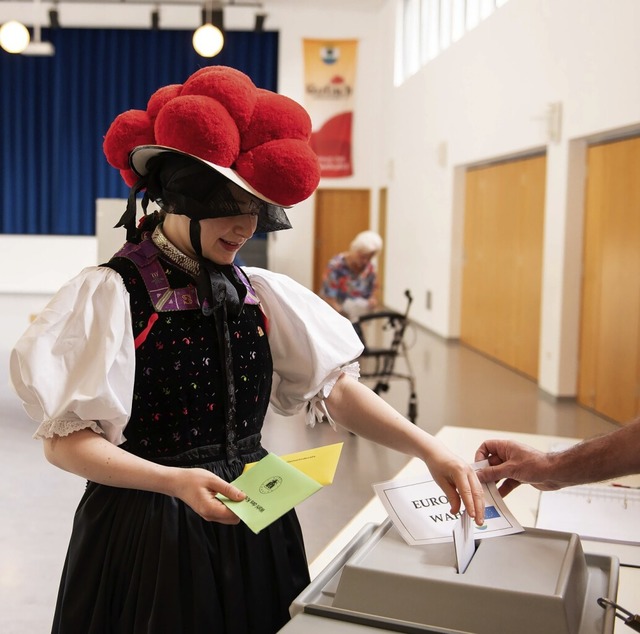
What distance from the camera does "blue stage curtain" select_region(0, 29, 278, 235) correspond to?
15914mm

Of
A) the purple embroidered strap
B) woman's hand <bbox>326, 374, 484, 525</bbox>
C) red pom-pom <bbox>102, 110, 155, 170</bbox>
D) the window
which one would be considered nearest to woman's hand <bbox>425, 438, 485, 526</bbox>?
woman's hand <bbox>326, 374, 484, 525</bbox>

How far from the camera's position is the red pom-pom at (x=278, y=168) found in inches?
53.8

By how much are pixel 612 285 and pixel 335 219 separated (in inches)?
393

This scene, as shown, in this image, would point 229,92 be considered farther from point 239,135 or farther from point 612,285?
point 612,285

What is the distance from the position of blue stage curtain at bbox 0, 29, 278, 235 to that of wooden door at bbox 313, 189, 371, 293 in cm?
241

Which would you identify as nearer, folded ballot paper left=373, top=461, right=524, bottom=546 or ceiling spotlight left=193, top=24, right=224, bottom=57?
folded ballot paper left=373, top=461, right=524, bottom=546

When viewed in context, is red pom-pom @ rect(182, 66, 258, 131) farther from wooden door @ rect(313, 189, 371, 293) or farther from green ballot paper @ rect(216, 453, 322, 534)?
wooden door @ rect(313, 189, 371, 293)

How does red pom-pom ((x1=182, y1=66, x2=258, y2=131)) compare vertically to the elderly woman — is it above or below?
above

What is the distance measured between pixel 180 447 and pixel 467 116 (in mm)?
9208

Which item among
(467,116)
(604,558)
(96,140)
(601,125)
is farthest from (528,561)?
(96,140)

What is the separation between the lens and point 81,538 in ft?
4.84

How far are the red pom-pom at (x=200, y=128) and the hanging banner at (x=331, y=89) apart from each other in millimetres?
14281

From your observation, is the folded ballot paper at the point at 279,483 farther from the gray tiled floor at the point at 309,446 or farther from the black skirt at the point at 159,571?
the gray tiled floor at the point at 309,446

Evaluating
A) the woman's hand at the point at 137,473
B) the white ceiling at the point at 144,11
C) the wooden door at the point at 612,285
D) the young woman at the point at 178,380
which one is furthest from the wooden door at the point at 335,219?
the woman's hand at the point at 137,473
